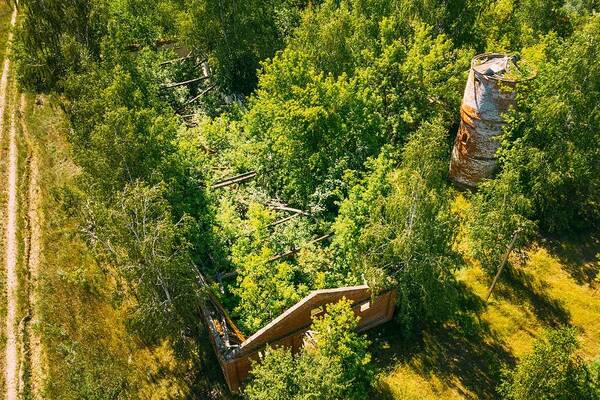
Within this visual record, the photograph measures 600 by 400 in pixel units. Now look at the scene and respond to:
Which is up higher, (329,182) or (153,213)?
(153,213)

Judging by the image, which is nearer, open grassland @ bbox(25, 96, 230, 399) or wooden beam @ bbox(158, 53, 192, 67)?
open grassland @ bbox(25, 96, 230, 399)

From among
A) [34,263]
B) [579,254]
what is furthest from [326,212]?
[34,263]

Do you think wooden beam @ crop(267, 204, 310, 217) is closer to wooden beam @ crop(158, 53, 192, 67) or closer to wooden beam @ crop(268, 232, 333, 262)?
wooden beam @ crop(268, 232, 333, 262)

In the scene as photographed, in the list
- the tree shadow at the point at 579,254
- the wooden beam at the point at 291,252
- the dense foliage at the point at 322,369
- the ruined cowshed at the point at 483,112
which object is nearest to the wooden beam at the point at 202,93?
the wooden beam at the point at 291,252

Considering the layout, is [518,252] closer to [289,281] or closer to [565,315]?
[565,315]

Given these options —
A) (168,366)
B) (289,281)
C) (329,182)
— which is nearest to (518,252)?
(329,182)

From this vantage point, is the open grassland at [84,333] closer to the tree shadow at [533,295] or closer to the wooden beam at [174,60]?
the wooden beam at [174,60]

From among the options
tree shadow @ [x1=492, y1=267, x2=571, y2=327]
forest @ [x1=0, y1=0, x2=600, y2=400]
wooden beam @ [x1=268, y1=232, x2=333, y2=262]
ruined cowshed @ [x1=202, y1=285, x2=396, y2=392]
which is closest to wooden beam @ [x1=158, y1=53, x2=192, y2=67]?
forest @ [x1=0, y1=0, x2=600, y2=400]
